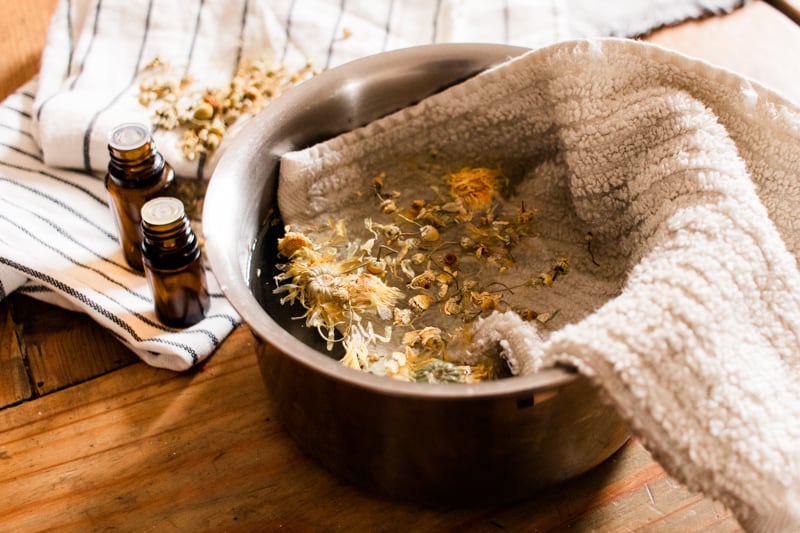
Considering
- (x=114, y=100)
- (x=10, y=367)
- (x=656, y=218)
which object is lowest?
(x=10, y=367)

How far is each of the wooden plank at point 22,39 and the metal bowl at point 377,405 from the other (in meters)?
0.39

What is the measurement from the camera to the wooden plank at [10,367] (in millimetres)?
615

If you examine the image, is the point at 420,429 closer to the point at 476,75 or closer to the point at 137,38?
the point at 476,75

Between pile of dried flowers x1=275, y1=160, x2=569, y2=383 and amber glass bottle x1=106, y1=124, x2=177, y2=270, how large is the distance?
0.12 m

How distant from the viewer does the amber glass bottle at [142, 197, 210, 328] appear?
0.57 meters

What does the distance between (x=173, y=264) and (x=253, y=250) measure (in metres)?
0.07

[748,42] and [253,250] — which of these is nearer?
[253,250]

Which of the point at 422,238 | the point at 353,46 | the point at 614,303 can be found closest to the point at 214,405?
the point at 422,238

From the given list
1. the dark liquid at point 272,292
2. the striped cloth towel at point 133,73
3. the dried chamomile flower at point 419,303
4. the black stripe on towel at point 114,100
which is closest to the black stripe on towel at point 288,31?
the striped cloth towel at point 133,73

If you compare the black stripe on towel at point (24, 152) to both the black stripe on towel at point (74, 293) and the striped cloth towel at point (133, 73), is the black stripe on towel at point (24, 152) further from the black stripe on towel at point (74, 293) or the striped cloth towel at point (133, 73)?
the black stripe on towel at point (74, 293)

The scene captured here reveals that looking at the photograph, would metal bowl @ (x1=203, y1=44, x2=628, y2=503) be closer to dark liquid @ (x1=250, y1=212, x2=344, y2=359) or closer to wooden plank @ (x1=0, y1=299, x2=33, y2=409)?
dark liquid @ (x1=250, y1=212, x2=344, y2=359)

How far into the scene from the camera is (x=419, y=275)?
0.62 metres

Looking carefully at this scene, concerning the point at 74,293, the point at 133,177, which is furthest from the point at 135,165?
the point at 74,293

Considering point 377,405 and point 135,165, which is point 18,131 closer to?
point 135,165
